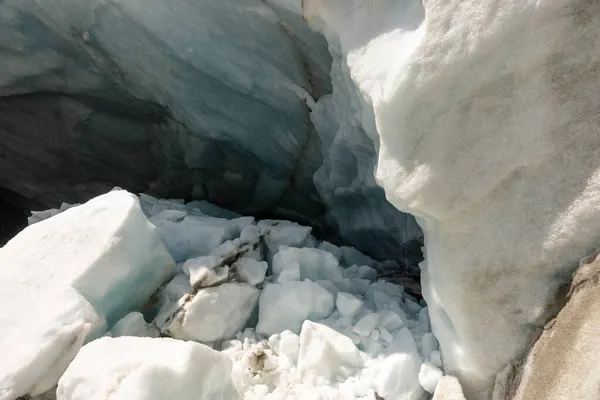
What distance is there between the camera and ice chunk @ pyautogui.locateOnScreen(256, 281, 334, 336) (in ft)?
5.24

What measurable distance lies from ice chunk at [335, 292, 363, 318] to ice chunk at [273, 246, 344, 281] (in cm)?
18

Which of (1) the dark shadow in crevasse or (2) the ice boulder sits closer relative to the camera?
(2) the ice boulder

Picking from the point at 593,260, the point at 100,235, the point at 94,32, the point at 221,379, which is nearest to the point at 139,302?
the point at 100,235

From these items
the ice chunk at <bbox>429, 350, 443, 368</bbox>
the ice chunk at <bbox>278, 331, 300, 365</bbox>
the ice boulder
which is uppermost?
the ice chunk at <bbox>429, 350, 443, 368</bbox>

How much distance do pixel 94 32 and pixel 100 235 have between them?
1339 millimetres

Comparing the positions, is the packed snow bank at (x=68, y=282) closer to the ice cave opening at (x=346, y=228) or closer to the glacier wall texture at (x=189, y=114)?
the ice cave opening at (x=346, y=228)

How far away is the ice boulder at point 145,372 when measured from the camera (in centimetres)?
112

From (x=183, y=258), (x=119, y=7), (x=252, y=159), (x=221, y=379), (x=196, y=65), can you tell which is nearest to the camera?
(x=221, y=379)

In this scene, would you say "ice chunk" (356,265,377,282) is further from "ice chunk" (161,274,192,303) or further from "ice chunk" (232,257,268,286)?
"ice chunk" (161,274,192,303)

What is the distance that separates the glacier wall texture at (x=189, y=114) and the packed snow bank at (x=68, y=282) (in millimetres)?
909

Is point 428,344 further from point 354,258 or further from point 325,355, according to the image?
point 354,258

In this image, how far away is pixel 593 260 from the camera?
1135 millimetres

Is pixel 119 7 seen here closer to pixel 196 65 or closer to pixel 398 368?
pixel 196 65

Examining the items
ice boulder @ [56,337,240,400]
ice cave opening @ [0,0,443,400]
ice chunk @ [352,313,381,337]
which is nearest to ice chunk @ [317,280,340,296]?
ice cave opening @ [0,0,443,400]
